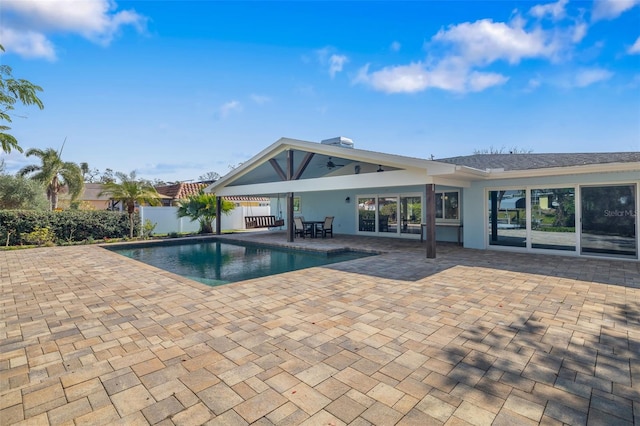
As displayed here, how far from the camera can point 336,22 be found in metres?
11.6

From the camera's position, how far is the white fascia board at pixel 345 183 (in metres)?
9.90

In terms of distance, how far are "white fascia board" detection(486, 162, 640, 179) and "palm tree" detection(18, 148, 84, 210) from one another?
27.2 meters

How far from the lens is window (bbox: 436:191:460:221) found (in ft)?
44.5

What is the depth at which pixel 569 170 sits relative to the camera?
923 centimetres

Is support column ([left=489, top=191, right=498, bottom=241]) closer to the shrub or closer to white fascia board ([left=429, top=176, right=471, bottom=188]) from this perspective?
white fascia board ([left=429, top=176, right=471, bottom=188])

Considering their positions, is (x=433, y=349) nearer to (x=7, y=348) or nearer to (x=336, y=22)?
Answer: (x=7, y=348)

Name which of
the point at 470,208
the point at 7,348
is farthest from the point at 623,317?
the point at 7,348

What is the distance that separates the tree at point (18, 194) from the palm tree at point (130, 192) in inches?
320

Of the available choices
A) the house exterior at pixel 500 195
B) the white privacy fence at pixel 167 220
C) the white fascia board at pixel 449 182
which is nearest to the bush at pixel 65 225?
the white privacy fence at pixel 167 220

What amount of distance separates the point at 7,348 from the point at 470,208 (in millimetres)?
12335

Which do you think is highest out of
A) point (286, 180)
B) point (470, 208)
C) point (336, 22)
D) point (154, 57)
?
point (336, 22)

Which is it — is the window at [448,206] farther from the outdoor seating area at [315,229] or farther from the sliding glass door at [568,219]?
the outdoor seating area at [315,229]

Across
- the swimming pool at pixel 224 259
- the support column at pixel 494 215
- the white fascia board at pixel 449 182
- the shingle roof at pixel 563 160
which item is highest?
the shingle roof at pixel 563 160

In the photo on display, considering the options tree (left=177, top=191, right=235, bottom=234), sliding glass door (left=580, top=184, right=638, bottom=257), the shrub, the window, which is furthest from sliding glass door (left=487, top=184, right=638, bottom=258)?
the shrub
